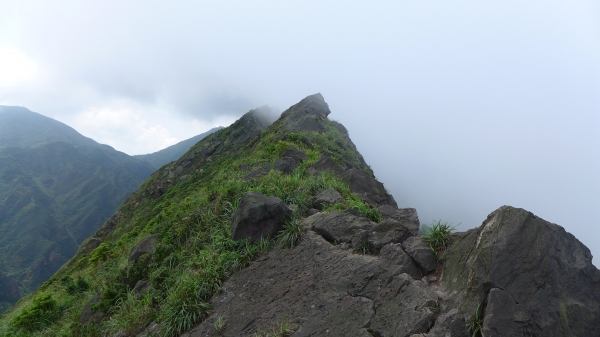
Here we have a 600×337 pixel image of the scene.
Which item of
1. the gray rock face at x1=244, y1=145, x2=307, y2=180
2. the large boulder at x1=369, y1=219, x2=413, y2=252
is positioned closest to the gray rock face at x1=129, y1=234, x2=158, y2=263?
the gray rock face at x1=244, y1=145, x2=307, y2=180

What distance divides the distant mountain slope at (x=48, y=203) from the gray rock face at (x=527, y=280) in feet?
260

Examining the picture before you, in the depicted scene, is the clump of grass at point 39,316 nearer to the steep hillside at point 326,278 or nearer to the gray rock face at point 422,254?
the steep hillside at point 326,278

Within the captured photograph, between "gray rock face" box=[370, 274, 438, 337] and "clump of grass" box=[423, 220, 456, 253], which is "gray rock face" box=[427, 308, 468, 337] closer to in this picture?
"gray rock face" box=[370, 274, 438, 337]

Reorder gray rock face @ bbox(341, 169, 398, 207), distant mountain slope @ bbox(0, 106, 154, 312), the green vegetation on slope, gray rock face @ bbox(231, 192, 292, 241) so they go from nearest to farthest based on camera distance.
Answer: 1. the green vegetation on slope
2. gray rock face @ bbox(231, 192, 292, 241)
3. gray rock face @ bbox(341, 169, 398, 207)
4. distant mountain slope @ bbox(0, 106, 154, 312)

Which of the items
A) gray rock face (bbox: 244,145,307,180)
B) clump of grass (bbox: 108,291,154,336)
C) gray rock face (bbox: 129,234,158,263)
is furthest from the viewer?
gray rock face (bbox: 244,145,307,180)

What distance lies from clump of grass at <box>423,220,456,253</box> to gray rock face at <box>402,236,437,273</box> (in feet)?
0.42

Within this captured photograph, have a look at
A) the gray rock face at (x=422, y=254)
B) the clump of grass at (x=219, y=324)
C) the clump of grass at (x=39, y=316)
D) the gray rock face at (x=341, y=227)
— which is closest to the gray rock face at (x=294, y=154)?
the gray rock face at (x=341, y=227)

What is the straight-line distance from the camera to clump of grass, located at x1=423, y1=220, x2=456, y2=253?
654 centimetres

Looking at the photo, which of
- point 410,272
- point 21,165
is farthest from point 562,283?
point 21,165

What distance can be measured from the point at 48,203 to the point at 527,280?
159502 mm

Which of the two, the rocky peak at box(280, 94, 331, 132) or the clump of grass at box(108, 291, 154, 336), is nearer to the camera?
the clump of grass at box(108, 291, 154, 336)

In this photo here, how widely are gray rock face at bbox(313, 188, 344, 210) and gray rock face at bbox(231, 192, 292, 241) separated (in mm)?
1548

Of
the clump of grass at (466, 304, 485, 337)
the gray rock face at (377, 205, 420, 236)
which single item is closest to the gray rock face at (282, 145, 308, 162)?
the gray rock face at (377, 205, 420, 236)

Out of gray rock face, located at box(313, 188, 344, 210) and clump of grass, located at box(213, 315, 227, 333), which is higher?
gray rock face, located at box(313, 188, 344, 210)
